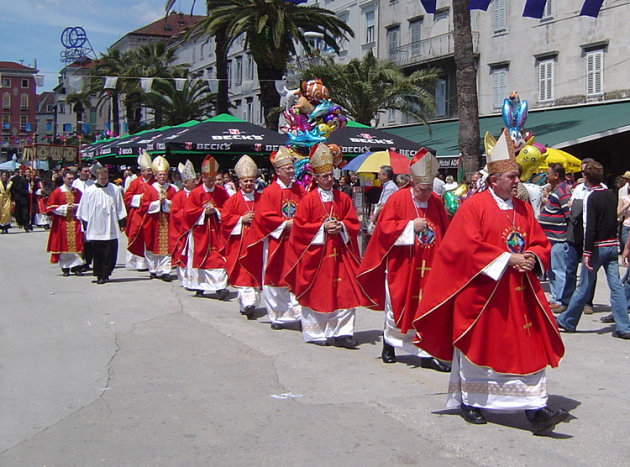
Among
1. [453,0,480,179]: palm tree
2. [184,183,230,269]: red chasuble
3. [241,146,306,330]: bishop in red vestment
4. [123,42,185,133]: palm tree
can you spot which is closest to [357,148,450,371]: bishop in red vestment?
[241,146,306,330]: bishop in red vestment

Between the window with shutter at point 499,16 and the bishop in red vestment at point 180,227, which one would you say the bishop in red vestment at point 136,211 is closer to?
the bishop in red vestment at point 180,227

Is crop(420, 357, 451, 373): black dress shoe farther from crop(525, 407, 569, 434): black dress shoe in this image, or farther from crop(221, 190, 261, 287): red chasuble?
crop(221, 190, 261, 287): red chasuble

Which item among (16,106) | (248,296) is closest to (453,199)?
(248,296)

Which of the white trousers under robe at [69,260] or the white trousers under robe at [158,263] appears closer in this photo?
the white trousers under robe at [158,263]

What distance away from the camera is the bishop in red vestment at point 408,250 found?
278 inches

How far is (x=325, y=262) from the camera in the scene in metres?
8.24

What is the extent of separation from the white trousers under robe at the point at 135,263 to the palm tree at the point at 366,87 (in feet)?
47.5

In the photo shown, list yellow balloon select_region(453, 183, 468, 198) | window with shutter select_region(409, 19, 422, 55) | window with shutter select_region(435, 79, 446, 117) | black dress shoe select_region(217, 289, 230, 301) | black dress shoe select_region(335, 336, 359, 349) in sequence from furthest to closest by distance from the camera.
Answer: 1. window with shutter select_region(409, 19, 422, 55)
2. window with shutter select_region(435, 79, 446, 117)
3. yellow balloon select_region(453, 183, 468, 198)
4. black dress shoe select_region(217, 289, 230, 301)
5. black dress shoe select_region(335, 336, 359, 349)

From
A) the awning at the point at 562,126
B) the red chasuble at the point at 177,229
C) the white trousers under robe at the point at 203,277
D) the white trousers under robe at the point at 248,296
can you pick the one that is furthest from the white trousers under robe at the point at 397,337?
the awning at the point at 562,126

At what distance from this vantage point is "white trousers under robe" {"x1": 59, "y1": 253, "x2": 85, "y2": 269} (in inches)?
575

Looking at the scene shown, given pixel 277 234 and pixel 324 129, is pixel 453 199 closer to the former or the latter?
pixel 324 129

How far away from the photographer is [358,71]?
28594 millimetres

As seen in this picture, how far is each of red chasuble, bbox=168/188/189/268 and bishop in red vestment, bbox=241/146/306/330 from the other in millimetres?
2982

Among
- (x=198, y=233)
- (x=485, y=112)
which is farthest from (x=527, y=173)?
(x=485, y=112)
